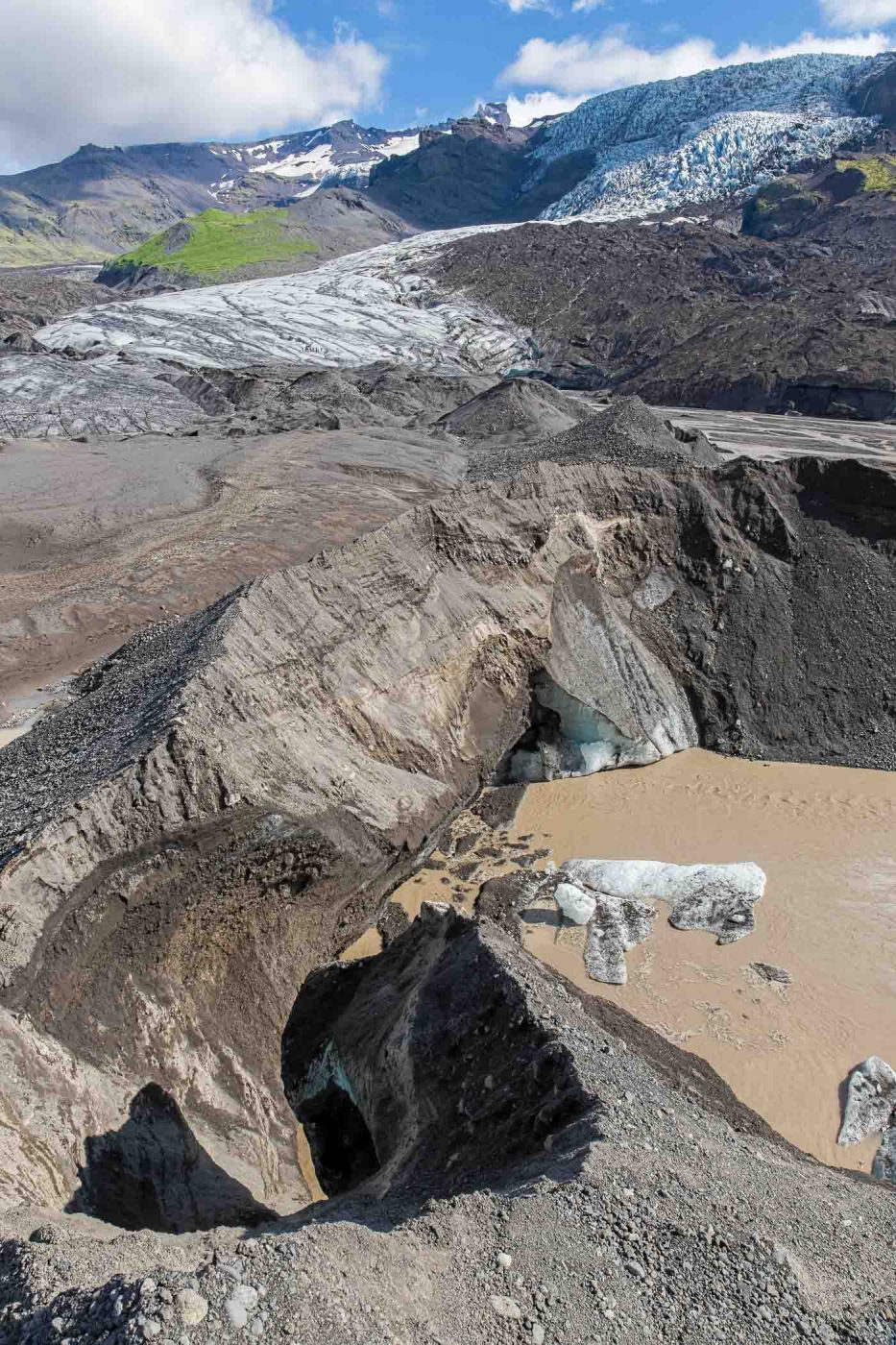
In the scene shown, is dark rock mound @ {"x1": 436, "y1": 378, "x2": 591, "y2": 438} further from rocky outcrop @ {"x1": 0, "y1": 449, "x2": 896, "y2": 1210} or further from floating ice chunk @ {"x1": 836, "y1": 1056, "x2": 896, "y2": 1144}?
floating ice chunk @ {"x1": 836, "y1": 1056, "x2": 896, "y2": 1144}

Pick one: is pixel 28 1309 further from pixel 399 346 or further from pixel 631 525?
pixel 399 346

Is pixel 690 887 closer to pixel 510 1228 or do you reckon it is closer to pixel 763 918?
pixel 763 918

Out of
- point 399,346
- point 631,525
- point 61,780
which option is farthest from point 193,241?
point 61,780

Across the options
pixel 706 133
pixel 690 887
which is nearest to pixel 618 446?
pixel 690 887

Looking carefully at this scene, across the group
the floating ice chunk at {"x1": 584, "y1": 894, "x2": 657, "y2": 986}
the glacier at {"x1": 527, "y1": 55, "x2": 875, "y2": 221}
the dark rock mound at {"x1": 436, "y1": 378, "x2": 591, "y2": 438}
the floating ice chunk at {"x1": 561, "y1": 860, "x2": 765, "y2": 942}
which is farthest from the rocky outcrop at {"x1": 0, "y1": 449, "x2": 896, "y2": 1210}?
the glacier at {"x1": 527, "y1": 55, "x2": 875, "y2": 221}

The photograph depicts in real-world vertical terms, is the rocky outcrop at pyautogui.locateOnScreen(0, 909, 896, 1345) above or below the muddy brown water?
above

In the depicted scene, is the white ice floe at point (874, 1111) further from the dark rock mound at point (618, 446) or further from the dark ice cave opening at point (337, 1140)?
the dark rock mound at point (618, 446)
